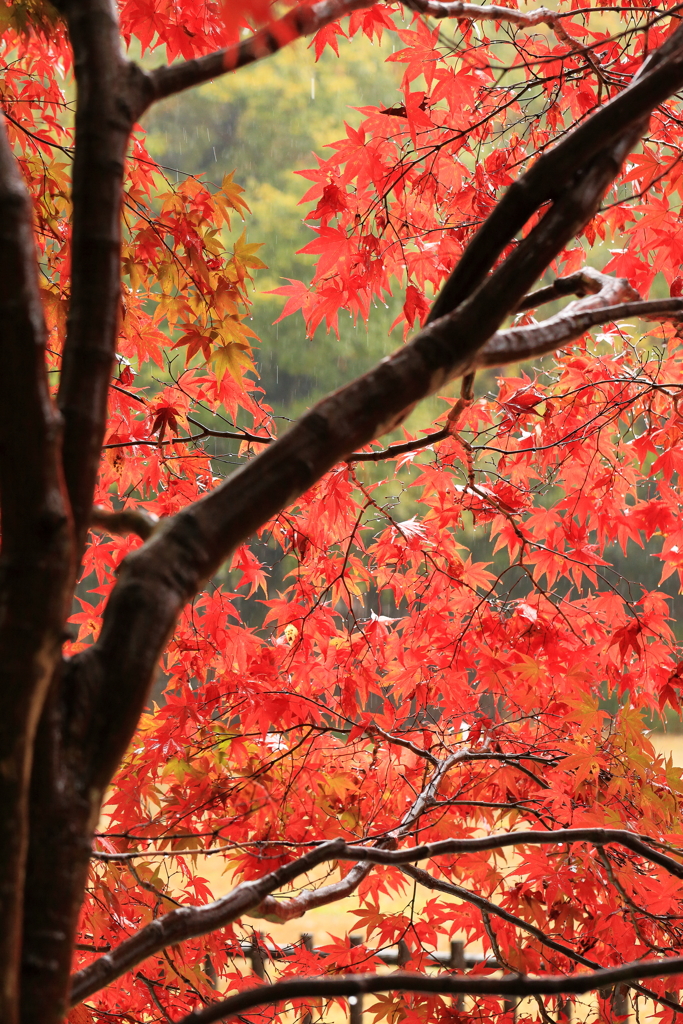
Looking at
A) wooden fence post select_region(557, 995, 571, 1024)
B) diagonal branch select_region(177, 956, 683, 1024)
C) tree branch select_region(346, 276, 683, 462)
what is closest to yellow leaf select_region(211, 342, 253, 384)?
tree branch select_region(346, 276, 683, 462)

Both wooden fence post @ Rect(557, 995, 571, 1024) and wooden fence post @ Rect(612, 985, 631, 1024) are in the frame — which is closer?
wooden fence post @ Rect(612, 985, 631, 1024)

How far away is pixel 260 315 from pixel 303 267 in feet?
2.09

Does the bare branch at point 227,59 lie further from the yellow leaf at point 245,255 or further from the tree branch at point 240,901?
the yellow leaf at point 245,255

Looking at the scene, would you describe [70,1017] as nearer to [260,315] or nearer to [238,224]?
[260,315]

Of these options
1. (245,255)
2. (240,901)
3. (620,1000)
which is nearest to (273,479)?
(240,901)

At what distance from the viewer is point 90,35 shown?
87 centimetres

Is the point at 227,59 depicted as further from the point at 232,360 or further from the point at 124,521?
the point at 232,360

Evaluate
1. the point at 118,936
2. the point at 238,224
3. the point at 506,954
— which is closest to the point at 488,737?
the point at 506,954

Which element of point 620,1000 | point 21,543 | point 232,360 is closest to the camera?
point 21,543

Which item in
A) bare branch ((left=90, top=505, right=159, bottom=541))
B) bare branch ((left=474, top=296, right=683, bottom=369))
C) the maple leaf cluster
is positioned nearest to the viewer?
bare branch ((left=90, top=505, right=159, bottom=541))

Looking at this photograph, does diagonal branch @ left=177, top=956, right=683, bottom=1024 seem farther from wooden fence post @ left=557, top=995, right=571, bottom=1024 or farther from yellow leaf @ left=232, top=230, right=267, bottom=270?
wooden fence post @ left=557, top=995, right=571, bottom=1024

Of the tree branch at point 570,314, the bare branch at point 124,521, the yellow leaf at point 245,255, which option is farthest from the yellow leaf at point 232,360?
the bare branch at point 124,521

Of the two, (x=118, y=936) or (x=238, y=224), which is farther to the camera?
(x=238, y=224)

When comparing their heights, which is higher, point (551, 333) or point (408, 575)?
point (408, 575)
